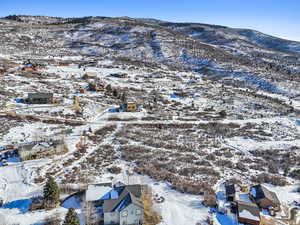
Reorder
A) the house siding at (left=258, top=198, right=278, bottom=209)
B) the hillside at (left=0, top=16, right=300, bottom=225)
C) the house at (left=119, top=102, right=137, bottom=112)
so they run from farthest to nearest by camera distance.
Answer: the house at (left=119, top=102, right=137, bottom=112)
the hillside at (left=0, top=16, right=300, bottom=225)
the house siding at (left=258, top=198, right=278, bottom=209)

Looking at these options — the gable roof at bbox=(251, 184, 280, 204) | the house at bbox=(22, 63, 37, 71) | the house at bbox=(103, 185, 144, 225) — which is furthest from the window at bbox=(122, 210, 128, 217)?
the house at bbox=(22, 63, 37, 71)

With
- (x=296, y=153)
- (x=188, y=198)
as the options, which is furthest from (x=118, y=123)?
(x=296, y=153)

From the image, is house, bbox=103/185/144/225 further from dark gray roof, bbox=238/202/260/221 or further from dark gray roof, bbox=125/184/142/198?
dark gray roof, bbox=238/202/260/221

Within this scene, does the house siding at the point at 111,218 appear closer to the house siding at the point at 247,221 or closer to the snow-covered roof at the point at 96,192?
the snow-covered roof at the point at 96,192

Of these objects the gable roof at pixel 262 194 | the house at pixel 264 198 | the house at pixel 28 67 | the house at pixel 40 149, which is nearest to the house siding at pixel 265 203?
the house at pixel 264 198

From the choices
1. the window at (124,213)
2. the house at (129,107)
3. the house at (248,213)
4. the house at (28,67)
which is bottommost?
the house at (248,213)

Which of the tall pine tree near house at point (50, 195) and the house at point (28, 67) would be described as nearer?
the tall pine tree near house at point (50, 195)

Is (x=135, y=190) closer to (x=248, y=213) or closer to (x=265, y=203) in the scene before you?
(x=248, y=213)
